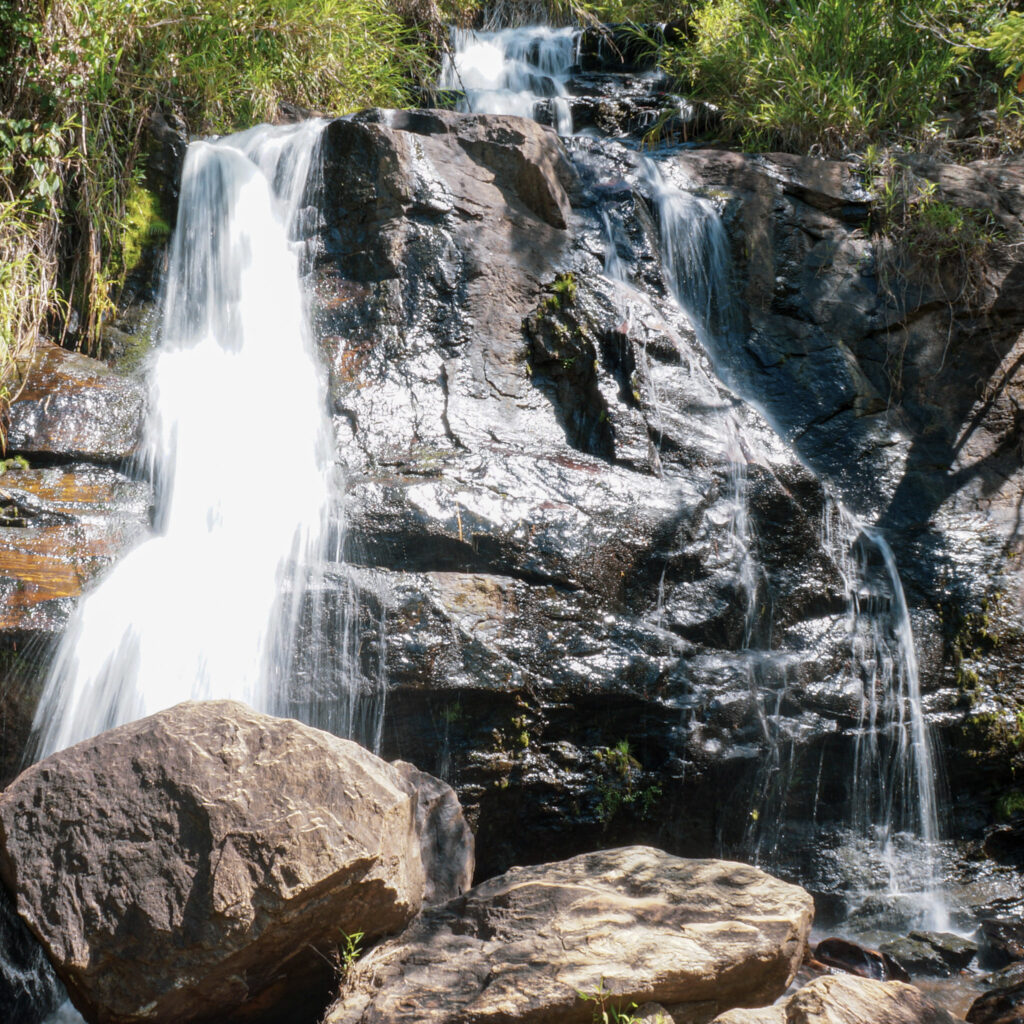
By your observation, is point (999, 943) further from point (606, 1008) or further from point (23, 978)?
point (23, 978)

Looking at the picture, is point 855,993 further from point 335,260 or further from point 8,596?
point 335,260

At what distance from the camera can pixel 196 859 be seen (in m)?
2.59

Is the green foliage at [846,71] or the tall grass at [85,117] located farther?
the green foliage at [846,71]

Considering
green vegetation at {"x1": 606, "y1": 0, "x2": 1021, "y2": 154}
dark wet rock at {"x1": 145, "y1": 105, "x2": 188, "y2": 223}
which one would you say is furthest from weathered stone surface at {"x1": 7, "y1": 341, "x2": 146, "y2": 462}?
green vegetation at {"x1": 606, "y1": 0, "x2": 1021, "y2": 154}

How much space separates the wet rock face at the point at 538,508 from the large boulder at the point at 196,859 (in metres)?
1.03

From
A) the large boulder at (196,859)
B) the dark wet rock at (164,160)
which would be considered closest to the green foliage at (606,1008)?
the large boulder at (196,859)

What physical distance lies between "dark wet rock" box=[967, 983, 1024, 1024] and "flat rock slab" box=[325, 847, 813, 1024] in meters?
0.95

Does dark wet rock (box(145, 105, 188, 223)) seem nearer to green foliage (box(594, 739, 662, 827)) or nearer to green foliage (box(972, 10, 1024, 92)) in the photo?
green foliage (box(594, 739, 662, 827))

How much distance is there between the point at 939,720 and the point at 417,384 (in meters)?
3.19

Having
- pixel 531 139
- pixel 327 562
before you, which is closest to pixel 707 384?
pixel 531 139

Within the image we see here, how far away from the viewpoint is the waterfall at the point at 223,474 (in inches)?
147

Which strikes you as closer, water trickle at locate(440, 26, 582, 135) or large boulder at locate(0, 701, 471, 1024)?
large boulder at locate(0, 701, 471, 1024)

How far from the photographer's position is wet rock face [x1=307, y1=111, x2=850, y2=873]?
402cm

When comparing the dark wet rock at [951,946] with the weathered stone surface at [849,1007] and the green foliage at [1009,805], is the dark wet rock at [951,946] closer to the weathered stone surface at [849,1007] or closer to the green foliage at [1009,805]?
the green foliage at [1009,805]
